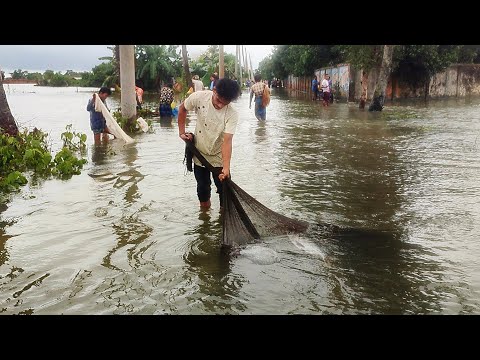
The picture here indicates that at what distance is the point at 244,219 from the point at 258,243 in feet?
0.94

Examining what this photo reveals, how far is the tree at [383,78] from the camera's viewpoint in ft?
60.3

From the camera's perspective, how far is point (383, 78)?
18766mm

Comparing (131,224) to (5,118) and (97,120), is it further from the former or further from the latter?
(97,120)

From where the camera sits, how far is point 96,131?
10.4 metres

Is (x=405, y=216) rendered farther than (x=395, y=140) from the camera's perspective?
No

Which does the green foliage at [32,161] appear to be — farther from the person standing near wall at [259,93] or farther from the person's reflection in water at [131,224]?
the person standing near wall at [259,93]

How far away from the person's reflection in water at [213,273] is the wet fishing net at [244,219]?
0.72 feet

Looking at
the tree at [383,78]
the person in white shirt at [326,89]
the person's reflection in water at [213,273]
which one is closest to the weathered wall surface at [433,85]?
the person in white shirt at [326,89]

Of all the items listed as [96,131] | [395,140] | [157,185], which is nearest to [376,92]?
[395,140]

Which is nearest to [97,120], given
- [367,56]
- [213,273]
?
[213,273]

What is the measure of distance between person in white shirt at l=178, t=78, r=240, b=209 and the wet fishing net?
0.14m
